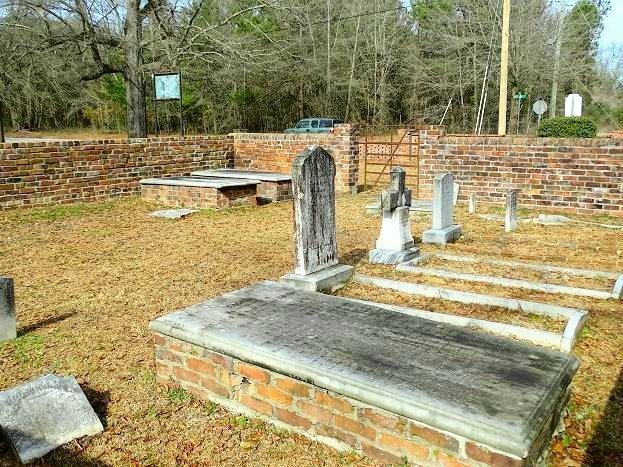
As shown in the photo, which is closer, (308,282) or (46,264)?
(308,282)

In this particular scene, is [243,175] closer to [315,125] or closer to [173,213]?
[173,213]

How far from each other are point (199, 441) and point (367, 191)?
10.5 m

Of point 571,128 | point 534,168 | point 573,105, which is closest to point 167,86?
point 534,168

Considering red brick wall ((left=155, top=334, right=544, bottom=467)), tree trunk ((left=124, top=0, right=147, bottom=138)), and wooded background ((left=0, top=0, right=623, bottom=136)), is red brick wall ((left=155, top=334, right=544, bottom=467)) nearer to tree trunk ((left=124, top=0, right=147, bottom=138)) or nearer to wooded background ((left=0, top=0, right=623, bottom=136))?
tree trunk ((left=124, top=0, right=147, bottom=138))

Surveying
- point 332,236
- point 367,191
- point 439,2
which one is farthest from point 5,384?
point 439,2

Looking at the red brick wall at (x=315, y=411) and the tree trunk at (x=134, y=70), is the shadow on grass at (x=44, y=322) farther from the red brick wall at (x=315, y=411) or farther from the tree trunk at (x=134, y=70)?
the tree trunk at (x=134, y=70)

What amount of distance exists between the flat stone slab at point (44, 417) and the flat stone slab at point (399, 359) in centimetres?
65

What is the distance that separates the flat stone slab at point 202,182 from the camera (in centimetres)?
1022

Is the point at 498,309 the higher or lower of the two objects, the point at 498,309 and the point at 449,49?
the lower

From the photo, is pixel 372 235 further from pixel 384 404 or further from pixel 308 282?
pixel 384 404

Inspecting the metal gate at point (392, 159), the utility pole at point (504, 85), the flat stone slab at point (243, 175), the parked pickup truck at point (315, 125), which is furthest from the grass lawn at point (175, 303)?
the parked pickup truck at point (315, 125)

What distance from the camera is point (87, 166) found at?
10531mm

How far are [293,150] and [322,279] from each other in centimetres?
817

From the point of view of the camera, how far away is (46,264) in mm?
6422
